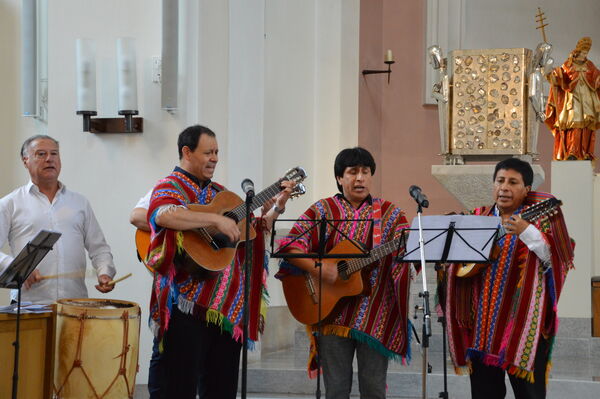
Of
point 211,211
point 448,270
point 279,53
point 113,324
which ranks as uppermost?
point 279,53

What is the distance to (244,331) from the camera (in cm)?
377

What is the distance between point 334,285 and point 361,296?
0.14 meters

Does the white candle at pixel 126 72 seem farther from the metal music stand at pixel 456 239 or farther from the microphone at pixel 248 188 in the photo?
the metal music stand at pixel 456 239

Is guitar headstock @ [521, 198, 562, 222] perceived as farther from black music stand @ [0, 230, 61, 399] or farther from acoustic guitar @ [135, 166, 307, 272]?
black music stand @ [0, 230, 61, 399]

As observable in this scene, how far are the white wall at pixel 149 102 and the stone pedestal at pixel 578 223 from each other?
215 centimetres

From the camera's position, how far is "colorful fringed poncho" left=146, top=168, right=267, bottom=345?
153 inches

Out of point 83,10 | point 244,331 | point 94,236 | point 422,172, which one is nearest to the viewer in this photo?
point 244,331

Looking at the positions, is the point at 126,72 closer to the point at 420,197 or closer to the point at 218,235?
the point at 218,235

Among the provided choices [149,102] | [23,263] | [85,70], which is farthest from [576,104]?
[23,263]

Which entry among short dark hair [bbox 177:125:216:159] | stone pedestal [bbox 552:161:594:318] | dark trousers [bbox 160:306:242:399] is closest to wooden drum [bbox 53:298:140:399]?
dark trousers [bbox 160:306:242:399]

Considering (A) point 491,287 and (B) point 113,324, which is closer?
(A) point 491,287

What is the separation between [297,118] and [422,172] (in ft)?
7.76

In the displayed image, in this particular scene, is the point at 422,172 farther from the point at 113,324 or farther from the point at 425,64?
the point at 113,324

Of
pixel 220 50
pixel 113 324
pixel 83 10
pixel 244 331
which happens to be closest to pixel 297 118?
pixel 220 50
